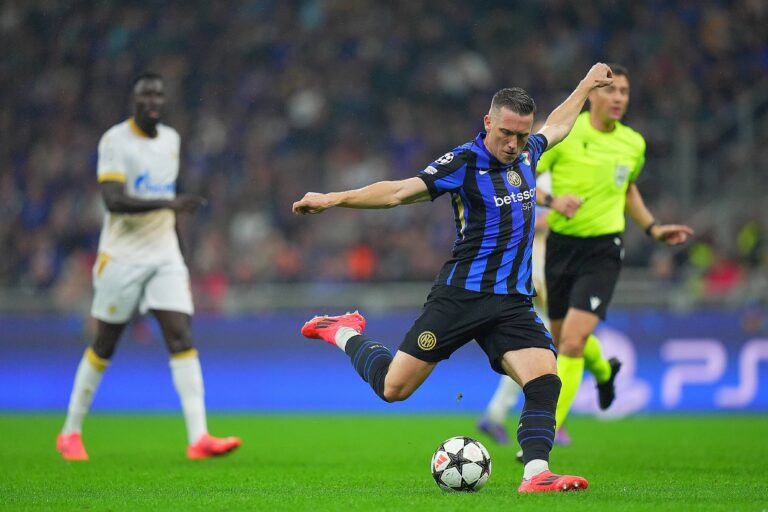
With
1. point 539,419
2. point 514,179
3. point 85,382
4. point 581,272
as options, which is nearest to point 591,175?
point 581,272

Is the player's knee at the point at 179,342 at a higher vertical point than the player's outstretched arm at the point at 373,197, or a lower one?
lower

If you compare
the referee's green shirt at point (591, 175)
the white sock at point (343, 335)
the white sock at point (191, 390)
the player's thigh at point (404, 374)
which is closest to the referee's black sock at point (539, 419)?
the player's thigh at point (404, 374)

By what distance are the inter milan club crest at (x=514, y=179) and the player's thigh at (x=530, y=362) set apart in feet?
2.95

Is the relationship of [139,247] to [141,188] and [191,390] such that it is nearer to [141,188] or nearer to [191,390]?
[141,188]

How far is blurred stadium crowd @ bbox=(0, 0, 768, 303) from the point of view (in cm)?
1712

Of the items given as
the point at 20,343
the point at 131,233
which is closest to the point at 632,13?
the point at 20,343

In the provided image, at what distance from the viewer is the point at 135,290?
351 inches

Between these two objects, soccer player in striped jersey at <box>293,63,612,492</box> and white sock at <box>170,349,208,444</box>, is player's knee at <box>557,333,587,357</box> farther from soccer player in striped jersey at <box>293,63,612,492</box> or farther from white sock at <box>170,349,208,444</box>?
white sock at <box>170,349,208,444</box>

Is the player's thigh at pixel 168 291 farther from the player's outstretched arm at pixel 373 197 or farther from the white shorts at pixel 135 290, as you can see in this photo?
the player's outstretched arm at pixel 373 197

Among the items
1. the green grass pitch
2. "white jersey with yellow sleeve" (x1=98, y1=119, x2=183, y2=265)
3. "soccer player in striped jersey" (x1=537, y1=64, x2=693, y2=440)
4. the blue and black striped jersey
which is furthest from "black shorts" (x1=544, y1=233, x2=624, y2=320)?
"white jersey with yellow sleeve" (x1=98, y1=119, x2=183, y2=265)

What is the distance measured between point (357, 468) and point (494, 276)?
2133mm

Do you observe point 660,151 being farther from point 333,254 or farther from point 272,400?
point 272,400

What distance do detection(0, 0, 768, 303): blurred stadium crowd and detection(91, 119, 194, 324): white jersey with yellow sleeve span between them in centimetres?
715

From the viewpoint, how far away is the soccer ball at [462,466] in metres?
6.20
